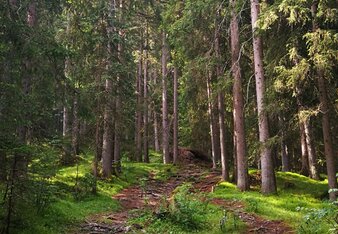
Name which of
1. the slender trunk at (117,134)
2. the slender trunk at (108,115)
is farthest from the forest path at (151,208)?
the slender trunk at (117,134)

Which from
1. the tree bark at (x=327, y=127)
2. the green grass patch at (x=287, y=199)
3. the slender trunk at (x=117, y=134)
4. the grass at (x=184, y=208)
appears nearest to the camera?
the grass at (x=184, y=208)

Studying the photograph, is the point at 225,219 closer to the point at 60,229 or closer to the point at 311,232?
the point at 311,232

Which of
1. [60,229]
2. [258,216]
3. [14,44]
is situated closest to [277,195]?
[258,216]

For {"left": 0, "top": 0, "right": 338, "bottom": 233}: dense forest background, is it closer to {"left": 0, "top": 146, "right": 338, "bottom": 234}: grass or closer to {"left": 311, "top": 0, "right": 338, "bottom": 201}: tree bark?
→ {"left": 311, "top": 0, "right": 338, "bottom": 201}: tree bark

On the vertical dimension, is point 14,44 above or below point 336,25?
below

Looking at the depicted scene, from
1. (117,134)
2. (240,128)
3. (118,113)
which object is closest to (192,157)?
(117,134)

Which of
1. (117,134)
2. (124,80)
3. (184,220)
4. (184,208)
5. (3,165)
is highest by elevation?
(124,80)

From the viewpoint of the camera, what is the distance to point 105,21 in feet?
64.2

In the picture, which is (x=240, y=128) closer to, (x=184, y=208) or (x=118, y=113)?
(x=118, y=113)

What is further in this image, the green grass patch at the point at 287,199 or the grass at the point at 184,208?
the green grass patch at the point at 287,199

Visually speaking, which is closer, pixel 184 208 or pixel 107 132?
pixel 184 208

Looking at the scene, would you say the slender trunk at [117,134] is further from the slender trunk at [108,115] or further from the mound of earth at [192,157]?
the mound of earth at [192,157]

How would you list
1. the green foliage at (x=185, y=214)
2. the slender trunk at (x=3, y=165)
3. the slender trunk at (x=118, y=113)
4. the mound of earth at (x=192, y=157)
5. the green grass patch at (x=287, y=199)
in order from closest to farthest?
the slender trunk at (x=3, y=165) → the green foliage at (x=185, y=214) → the green grass patch at (x=287, y=199) → the slender trunk at (x=118, y=113) → the mound of earth at (x=192, y=157)

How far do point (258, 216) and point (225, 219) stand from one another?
1994mm
